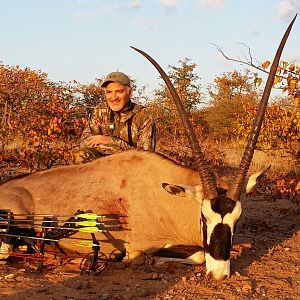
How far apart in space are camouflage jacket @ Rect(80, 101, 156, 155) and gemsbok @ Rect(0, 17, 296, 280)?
3.08ft

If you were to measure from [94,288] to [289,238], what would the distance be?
3.31 m

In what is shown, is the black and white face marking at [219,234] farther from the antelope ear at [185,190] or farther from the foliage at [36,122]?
the foliage at [36,122]

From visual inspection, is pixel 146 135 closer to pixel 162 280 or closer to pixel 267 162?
pixel 162 280

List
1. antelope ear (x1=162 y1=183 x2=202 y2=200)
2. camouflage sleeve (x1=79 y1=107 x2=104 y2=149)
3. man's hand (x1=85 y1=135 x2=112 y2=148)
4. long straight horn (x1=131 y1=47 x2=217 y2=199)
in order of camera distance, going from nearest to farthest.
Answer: long straight horn (x1=131 y1=47 x2=217 y2=199) → antelope ear (x1=162 y1=183 x2=202 y2=200) → man's hand (x1=85 y1=135 x2=112 y2=148) → camouflage sleeve (x1=79 y1=107 x2=104 y2=149)

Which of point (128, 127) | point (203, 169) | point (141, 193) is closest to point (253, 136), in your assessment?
point (203, 169)

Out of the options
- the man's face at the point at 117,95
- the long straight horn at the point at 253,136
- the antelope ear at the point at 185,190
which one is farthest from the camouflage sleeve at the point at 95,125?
the long straight horn at the point at 253,136

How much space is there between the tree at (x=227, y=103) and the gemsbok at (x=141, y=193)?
19.1 m

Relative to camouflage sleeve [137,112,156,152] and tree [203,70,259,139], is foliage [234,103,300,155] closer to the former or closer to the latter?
camouflage sleeve [137,112,156,152]

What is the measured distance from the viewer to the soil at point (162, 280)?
4.35m

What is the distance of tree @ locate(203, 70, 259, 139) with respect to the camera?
87.0ft

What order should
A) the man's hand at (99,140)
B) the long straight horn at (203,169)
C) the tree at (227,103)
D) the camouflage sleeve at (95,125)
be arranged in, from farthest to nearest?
the tree at (227,103) < the camouflage sleeve at (95,125) < the man's hand at (99,140) < the long straight horn at (203,169)

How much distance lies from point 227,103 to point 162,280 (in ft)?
77.6

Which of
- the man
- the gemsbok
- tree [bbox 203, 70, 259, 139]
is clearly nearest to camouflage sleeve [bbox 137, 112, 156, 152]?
the man

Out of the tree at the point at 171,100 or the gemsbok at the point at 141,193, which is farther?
the tree at the point at 171,100
